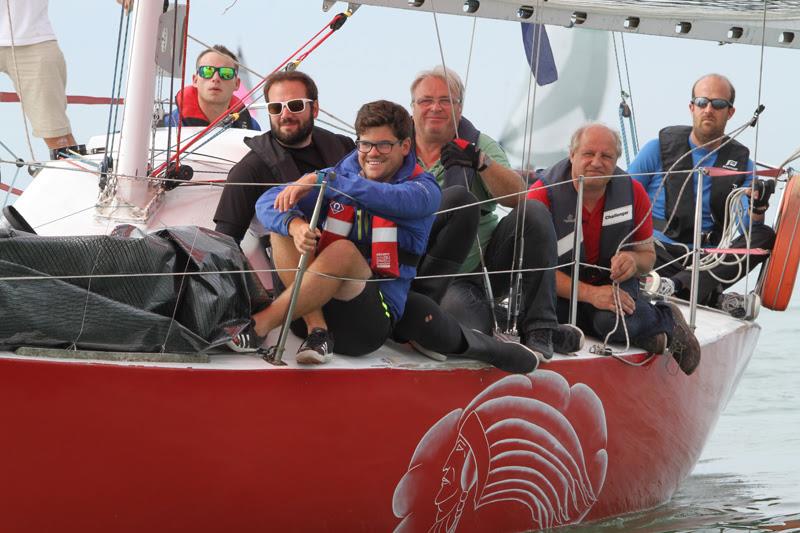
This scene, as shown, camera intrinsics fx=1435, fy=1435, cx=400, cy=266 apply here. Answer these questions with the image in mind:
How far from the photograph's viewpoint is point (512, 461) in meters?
4.81

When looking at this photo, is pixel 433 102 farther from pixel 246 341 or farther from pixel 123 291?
pixel 123 291

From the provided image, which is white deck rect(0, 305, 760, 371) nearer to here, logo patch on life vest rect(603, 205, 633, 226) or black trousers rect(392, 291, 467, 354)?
black trousers rect(392, 291, 467, 354)

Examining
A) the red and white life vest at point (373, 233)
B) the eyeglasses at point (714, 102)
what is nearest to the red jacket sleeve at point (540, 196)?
the red and white life vest at point (373, 233)

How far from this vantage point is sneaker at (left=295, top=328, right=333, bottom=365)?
4047mm

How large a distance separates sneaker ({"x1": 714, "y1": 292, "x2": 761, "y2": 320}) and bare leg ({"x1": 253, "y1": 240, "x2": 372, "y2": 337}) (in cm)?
312

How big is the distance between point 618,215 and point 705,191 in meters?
1.74

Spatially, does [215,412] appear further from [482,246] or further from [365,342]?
[482,246]

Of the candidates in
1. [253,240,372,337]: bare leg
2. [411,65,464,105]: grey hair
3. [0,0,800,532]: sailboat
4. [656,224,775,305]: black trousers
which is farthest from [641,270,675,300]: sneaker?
[253,240,372,337]: bare leg

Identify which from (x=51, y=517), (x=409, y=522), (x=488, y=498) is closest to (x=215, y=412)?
(x=51, y=517)

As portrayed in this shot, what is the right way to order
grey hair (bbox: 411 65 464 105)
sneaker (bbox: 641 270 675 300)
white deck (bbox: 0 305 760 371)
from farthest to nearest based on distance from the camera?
sneaker (bbox: 641 270 675 300)
grey hair (bbox: 411 65 464 105)
white deck (bbox: 0 305 760 371)

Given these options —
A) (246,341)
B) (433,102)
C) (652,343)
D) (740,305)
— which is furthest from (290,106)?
(740,305)

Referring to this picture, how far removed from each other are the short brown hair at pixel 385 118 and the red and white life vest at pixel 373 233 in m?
0.26

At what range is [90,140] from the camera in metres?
6.16

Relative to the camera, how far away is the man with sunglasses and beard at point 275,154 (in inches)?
189
